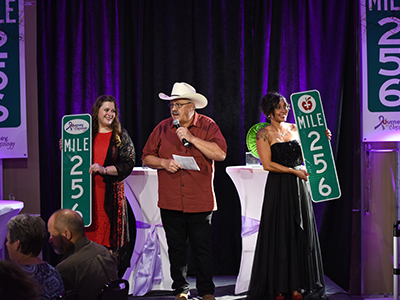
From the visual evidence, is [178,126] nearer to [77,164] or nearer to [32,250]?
[77,164]

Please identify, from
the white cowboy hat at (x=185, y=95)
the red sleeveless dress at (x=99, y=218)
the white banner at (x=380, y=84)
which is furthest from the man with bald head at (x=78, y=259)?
the white banner at (x=380, y=84)

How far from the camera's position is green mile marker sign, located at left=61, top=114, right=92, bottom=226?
3197 millimetres

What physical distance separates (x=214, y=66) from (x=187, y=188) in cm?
152

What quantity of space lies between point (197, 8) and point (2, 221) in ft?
8.32

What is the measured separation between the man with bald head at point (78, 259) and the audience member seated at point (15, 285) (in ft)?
2.92

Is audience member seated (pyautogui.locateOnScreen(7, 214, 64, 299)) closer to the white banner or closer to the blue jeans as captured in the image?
the blue jeans

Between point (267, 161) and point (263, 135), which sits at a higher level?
point (263, 135)

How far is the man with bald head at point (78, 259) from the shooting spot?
2018mm

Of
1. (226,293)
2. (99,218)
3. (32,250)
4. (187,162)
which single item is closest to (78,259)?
(32,250)

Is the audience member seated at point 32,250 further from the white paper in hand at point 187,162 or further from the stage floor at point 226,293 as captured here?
the stage floor at point 226,293

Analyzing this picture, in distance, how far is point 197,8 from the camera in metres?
4.21

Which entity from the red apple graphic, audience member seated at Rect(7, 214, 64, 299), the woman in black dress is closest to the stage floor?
the woman in black dress

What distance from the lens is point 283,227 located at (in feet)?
11.1

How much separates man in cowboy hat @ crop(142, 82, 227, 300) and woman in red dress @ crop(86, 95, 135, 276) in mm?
223
